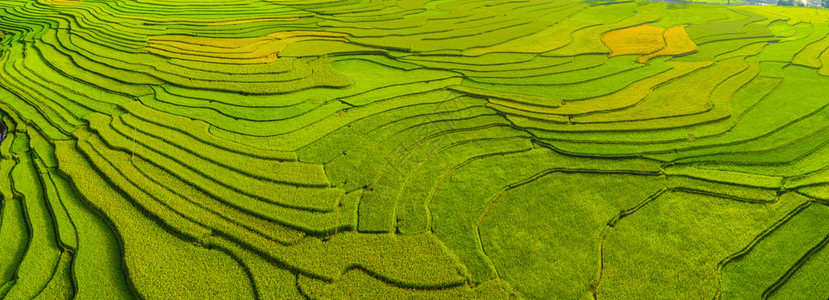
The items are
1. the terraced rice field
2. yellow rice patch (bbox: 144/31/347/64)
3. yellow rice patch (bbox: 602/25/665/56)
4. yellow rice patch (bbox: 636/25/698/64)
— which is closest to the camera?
the terraced rice field

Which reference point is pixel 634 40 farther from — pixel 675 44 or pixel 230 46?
pixel 230 46

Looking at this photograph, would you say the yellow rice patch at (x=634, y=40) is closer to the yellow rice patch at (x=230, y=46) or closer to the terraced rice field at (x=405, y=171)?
the terraced rice field at (x=405, y=171)

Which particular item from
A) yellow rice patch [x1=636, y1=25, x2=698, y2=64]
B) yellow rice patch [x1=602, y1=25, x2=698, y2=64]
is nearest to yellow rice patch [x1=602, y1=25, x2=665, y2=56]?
yellow rice patch [x1=602, y1=25, x2=698, y2=64]

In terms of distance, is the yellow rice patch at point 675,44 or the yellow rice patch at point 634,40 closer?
the yellow rice patch at point 675,44

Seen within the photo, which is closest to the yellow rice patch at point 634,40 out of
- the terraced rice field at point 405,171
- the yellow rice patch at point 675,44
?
the yellow rice patch at point 675,44

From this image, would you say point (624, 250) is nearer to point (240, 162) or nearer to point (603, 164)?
point (603, 164)

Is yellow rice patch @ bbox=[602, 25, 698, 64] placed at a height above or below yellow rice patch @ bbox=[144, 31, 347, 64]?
below

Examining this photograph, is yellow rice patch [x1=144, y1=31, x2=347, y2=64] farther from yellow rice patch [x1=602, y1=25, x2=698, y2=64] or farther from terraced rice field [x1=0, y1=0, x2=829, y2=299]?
yellow rice patch [x1=602, y1=25, x2=698, y2=64]

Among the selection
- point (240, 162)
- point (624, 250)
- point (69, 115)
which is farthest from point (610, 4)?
point (69, 115)
